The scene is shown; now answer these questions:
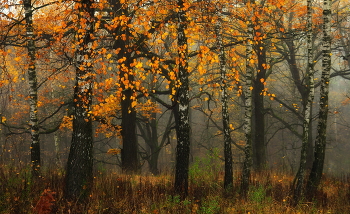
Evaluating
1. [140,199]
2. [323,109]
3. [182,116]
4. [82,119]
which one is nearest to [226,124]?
[182,116]

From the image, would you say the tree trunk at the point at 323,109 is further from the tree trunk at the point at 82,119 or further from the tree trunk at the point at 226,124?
the tree trunk at the point at 82,119

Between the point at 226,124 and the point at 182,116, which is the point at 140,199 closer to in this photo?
the point at 182,116

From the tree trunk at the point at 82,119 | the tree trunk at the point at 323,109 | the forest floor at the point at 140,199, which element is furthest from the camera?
the tree trunk at the point at 323,109

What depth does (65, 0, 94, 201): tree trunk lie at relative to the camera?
6.21 meters

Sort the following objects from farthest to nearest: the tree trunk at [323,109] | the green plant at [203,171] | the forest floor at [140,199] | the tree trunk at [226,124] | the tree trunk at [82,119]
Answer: the tree trunk at [226,124], the tree trunk at [323,109], the green plant at [203,171], the tree trunk at [82,119], the forest floor at [140,199]

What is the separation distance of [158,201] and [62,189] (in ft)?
6.91

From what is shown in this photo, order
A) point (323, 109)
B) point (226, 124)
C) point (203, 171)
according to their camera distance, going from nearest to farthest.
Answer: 1. point (323, 109)
2. point (226, 124)
3. point (203, 171)

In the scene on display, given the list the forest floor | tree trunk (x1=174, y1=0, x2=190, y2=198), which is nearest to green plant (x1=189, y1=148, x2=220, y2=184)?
the forest floor

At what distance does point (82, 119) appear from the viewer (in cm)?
638

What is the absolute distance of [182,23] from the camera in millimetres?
7363

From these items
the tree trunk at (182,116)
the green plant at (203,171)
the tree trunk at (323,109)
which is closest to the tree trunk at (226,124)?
the green plant at (203,171)

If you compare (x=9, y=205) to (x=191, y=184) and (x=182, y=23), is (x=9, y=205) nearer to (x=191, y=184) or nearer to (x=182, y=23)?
(x=191, y=184)

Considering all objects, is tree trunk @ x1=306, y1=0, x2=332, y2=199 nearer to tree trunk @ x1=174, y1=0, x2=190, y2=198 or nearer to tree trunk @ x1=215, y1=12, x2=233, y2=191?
tree trunk @ x1=215, y1=12, x2=233, y2=191

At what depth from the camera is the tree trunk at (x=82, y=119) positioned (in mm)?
6207
